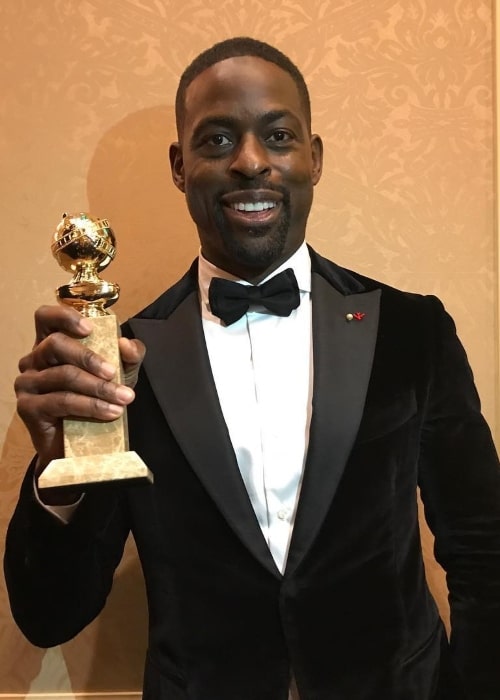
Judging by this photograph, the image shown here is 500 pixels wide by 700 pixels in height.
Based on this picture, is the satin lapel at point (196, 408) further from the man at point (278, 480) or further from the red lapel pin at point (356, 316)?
the red lapel pin at point (356, 316)

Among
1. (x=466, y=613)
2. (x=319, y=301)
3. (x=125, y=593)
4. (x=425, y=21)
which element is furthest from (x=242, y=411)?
(x=425, y=21)

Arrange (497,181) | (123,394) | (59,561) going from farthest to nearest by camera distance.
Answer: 1. (497,181)
2. (59,561)
3. (123,394)

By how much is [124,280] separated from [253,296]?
0.45 metres

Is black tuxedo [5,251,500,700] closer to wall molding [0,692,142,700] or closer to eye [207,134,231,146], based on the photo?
eye [207,134,231,146]

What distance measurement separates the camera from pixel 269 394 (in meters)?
1.02

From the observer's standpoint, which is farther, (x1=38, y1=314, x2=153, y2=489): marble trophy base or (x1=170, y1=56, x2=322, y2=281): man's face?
(x1=170, y1=56, x2=322, y2=281): man's face

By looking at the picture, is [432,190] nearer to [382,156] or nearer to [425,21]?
[382,156]

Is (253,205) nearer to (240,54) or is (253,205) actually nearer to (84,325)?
(240,54)

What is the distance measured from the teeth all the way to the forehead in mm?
128

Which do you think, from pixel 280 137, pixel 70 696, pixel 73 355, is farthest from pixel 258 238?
pixel 70 696

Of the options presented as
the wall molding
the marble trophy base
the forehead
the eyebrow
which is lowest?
the wall molding

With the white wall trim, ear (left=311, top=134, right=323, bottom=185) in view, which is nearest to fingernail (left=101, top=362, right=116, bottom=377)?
ear (left=311, top=134, right=323, bottom=185)

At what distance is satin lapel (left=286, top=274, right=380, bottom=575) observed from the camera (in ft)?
3.04

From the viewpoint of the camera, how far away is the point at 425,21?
1.35m
